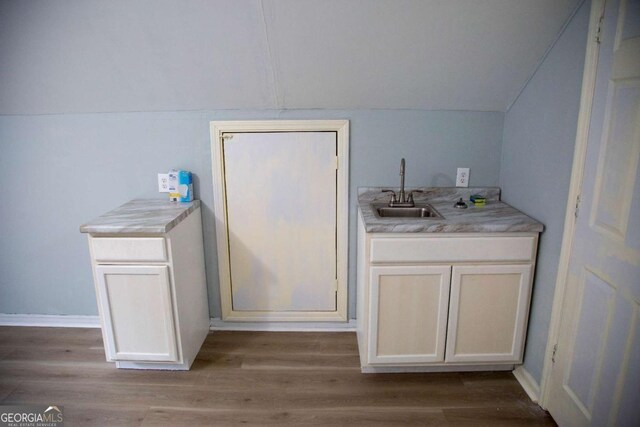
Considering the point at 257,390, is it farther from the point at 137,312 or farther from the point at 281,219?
the point at 281,219

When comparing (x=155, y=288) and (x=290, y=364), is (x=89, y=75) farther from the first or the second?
(x=290, y=364)

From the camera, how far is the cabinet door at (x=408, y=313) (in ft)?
6.50

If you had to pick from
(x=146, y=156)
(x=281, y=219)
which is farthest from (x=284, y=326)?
(x=146, y=156)

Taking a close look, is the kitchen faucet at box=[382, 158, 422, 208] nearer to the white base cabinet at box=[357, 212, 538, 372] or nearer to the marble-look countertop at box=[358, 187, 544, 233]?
the marble-look countertop at box=[358, 187, 544, 233]

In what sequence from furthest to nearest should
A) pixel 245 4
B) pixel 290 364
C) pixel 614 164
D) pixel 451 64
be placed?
pixel 290 364, pixel 451 64, pixel 245 4, pixel 614 164

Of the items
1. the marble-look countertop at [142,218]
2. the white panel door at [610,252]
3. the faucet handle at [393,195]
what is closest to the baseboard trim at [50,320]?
the marble-look countertop at [142,218]

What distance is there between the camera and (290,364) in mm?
2275

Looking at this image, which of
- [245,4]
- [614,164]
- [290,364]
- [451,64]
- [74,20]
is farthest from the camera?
[290,364]

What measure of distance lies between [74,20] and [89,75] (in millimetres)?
315

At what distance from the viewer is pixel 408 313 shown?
2039mm

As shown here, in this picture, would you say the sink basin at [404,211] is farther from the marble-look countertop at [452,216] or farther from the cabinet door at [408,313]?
the cabinet door at [408,313]

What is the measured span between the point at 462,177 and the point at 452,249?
62 cm

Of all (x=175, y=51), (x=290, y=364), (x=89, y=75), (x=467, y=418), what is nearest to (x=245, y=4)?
(x=175, y=51)

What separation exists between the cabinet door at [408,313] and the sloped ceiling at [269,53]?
96cm
